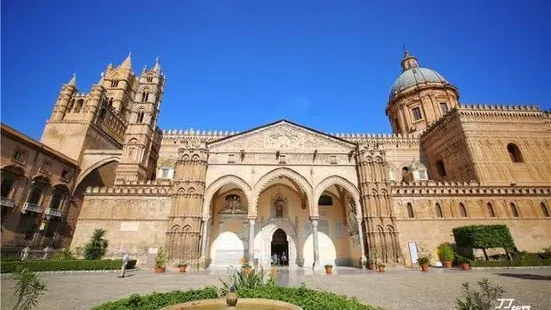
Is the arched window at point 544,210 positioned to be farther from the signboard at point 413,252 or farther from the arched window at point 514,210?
the signboard at point 413,252

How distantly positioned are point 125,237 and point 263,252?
11.7 meters

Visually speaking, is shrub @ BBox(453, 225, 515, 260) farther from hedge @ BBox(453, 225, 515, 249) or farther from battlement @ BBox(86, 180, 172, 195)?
battlement @ BBox(86, 180, 172, 195)

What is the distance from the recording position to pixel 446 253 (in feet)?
66.0

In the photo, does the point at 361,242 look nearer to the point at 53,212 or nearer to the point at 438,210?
the point at 438,210

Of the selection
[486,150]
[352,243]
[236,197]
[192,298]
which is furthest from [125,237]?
[486,150]

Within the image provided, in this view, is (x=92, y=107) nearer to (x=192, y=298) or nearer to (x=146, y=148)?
(x=146, y=148)

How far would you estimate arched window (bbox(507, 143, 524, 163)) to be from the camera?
95.9 ft

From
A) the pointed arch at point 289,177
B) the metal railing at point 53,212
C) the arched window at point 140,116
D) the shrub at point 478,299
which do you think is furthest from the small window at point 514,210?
the metal railing at point 53,212

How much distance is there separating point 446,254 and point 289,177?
13.6m

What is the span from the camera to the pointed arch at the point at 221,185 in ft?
69.4

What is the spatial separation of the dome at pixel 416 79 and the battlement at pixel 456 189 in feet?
74.1

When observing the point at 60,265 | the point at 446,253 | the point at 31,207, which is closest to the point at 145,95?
the point at 31,207

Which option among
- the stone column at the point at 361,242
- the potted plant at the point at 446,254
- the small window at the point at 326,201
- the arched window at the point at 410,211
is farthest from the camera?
the small window at the point at 326,201

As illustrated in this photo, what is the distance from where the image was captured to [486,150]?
28453mm
